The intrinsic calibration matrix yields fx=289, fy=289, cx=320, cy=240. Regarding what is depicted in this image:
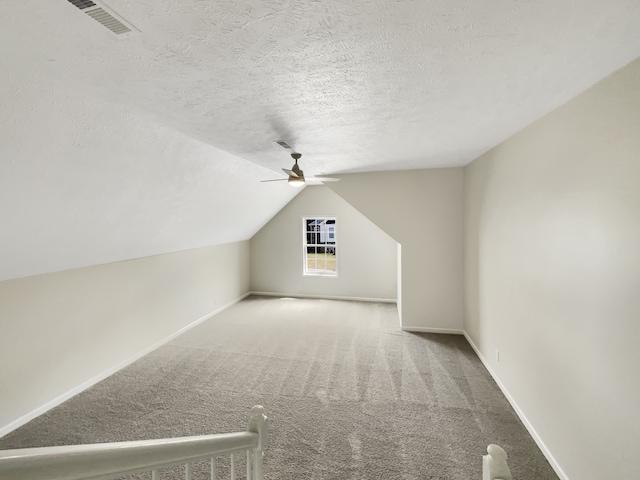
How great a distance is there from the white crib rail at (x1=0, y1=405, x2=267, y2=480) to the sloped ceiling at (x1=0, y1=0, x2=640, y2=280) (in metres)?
1.28

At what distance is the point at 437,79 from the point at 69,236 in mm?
3223

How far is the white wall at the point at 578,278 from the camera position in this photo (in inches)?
57.9

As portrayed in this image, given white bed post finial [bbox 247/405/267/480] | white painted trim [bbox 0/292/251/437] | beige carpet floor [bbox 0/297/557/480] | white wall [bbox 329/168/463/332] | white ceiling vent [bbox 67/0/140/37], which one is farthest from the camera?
white wall [bbox 329/168/463/332]

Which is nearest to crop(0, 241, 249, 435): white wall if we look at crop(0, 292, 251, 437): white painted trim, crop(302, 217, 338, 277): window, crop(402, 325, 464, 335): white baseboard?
crop(0, 292, 251, 437): white painted trim

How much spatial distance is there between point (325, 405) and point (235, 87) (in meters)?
2.84

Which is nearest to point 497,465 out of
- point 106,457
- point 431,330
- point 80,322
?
point 106,457

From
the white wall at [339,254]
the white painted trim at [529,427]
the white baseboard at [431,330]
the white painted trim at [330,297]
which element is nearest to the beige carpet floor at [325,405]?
the white painted trim at [529,427]

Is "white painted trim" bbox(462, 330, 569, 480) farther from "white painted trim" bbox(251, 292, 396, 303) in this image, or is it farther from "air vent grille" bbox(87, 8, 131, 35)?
"air vent grille" bbox(87, 8, 131, 35)

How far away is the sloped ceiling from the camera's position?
1.07 meters

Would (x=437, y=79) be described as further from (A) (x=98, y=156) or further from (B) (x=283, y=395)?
(B) (x=283, y=395)

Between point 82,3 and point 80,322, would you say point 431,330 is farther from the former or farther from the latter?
point 82,3

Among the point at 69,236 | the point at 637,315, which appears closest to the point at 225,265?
the point at 69,236

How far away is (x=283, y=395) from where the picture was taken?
303 cm

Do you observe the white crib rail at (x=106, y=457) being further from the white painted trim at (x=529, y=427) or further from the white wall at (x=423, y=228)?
the white wall at (x=423, y=228)
